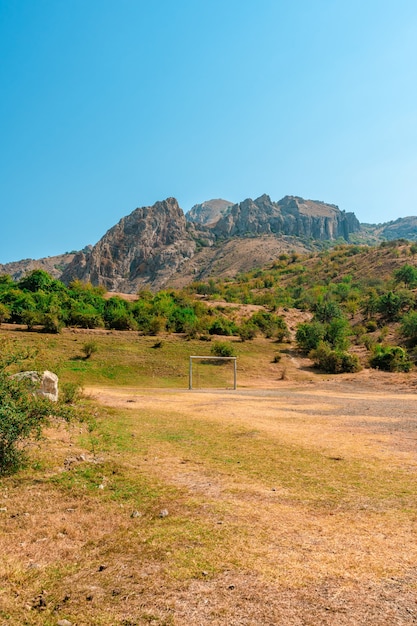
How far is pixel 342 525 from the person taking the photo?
19.3 feet

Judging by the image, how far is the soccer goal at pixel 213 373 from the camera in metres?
38.4

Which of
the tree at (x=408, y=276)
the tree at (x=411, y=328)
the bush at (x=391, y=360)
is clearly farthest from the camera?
the tree at (x=408, y=276)

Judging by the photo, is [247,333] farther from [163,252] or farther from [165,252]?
[163,252]

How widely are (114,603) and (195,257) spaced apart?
165775 mm

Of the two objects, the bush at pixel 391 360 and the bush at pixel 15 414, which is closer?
the bush at pixel 15 414

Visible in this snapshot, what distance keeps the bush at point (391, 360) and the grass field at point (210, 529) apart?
3463 centimetres

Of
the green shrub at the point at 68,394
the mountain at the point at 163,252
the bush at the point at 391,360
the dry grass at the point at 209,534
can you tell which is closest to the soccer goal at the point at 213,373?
the bush at the point at 391,360

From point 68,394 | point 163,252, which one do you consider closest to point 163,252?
point 163,252

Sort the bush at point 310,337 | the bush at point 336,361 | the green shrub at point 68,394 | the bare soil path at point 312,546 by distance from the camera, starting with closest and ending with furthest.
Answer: the bare soil path at point 312,546
the green shrub at point 68,394
the bush at point 336,361
the bush at point 310,337

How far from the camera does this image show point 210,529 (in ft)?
18.2

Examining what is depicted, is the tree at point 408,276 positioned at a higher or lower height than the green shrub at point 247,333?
higher

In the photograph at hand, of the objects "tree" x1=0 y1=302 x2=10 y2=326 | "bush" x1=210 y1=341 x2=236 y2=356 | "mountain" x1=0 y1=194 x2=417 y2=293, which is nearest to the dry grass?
"bush" x1=210 y1=341 x2=236 y2=356

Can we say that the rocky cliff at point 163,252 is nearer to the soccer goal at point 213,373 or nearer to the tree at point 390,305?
the tree at point 390,305

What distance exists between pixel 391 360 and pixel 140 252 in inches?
5382
